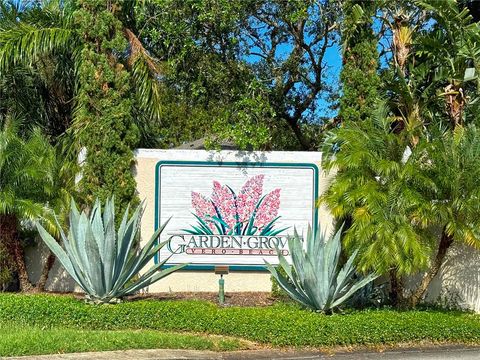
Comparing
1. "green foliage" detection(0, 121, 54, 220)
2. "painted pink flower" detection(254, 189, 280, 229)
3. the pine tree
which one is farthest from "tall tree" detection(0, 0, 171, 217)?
"painted pink flower" detection(254, 189, 280, 229)

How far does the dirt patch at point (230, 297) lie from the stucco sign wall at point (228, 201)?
495 mm

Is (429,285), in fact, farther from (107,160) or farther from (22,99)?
(22,99)

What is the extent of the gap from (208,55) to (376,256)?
6.62 m

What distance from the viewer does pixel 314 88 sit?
55.7 ft

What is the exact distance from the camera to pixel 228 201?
12070 millimetres

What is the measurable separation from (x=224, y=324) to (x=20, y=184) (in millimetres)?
4586

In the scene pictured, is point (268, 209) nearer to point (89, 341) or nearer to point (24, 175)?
point (24, 175)

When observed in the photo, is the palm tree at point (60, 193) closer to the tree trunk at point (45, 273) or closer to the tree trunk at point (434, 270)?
the tree trunk at point (45, 273)

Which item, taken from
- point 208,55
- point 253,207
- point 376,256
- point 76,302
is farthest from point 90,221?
point 208,55

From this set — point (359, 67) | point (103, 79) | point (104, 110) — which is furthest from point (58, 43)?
point (359, 67)

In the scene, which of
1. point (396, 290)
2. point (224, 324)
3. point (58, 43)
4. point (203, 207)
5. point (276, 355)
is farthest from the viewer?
point (58, 43)

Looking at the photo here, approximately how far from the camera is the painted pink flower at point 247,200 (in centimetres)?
1206

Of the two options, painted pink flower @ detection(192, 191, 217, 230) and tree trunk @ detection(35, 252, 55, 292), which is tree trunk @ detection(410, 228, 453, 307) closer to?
painted pink flower @ detection(192, 191, 217, 230)

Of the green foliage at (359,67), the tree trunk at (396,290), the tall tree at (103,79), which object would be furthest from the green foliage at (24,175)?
the tree trunk at (396,290)
